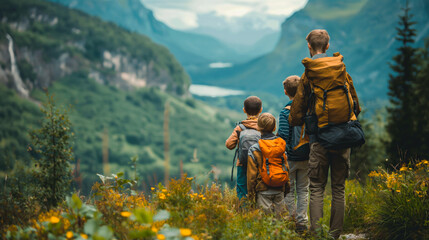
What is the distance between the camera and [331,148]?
3299mm

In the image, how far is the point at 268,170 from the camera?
3777 mm

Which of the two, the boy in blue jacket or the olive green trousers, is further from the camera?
the boy in blue jacket

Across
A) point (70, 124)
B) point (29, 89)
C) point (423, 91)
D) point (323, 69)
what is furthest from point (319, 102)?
point (29, 89)

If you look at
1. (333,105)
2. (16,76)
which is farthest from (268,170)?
(16,76)

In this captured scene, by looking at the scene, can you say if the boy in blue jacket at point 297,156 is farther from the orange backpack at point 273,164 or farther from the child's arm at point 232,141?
the child's arm at point 232,141

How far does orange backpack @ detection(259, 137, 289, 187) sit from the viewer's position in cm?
377

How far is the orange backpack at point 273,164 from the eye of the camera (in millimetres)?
3768

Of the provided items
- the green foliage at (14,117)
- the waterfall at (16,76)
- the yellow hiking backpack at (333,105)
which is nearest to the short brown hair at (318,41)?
the yellow hiking backpack at (333,105)

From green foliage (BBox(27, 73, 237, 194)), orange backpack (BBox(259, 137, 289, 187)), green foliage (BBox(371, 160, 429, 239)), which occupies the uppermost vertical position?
orange backpack (BBox(259, 137, 289, 187))

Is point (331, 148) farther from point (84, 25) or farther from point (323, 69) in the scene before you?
point (84, 25)

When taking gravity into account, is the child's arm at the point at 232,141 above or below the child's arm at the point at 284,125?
below

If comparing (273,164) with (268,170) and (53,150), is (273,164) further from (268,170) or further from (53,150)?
(53,150)

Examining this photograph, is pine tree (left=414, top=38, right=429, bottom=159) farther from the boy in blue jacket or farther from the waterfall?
the waterfall

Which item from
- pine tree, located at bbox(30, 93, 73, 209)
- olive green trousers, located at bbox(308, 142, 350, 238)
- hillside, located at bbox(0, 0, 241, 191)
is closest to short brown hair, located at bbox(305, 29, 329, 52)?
olive green trousers, located at bbox(308, 142, 350, 238)
